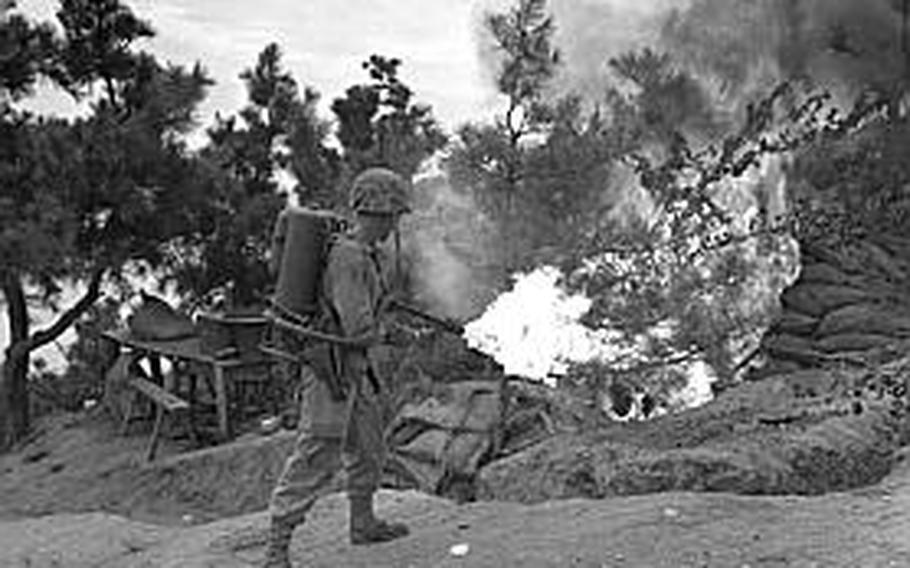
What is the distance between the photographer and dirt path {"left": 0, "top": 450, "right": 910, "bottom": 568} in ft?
13.0

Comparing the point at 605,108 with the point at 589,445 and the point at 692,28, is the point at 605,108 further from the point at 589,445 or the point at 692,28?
the point at 589,445

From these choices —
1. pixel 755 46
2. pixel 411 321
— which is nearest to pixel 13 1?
pixel 411 321

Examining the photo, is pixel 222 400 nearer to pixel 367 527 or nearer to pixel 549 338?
pixel 549 338

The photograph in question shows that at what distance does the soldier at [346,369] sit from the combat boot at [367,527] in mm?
263

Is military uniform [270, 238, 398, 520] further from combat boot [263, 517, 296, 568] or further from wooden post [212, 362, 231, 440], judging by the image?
wooden post [212, 362, 231, 440]

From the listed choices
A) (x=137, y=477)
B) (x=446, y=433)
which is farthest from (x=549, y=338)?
(x=137, y=477)

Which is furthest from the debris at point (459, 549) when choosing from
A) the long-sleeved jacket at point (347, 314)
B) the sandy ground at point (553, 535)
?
the long-sleeved jacket at point (347, 314)

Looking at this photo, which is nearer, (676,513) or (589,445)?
(676,513)

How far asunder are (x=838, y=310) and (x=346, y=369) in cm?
491

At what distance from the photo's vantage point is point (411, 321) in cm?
845

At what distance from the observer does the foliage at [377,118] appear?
10.4 m

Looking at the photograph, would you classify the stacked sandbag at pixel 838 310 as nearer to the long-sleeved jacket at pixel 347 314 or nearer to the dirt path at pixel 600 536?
the dirt path at pixel 600 536

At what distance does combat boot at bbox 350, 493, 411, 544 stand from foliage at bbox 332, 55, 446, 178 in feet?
18.0

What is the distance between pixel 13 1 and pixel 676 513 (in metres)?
8.29
